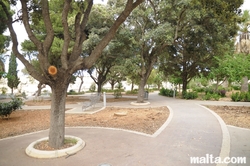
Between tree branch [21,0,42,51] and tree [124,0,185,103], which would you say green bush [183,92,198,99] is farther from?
tree branch [21,0,42,51]

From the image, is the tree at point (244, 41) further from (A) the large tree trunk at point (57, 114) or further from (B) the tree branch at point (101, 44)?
(A) the large tree trunk at point (57, 114)

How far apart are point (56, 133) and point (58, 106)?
751mm

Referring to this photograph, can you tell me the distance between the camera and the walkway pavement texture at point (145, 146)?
13.6 ft

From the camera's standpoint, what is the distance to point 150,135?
606cm

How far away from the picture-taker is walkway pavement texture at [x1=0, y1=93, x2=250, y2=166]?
4.16m

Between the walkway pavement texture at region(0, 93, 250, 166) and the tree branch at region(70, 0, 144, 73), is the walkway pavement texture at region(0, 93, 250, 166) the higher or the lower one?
the lower one

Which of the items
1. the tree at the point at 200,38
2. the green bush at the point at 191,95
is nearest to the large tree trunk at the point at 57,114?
the tree at the point at 200,38

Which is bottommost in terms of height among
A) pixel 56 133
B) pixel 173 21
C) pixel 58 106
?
pixel 56 133

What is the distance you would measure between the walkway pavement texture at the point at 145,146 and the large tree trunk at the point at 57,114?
0.67 metres

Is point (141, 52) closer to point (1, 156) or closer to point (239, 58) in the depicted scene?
point (239, 58)

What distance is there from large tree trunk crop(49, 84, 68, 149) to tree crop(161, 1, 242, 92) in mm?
5450

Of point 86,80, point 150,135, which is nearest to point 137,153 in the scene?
point 150,135

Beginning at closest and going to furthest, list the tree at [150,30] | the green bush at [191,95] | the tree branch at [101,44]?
the tree branch at [101,44] < the tree at [150,30] < the green bush at [191,95]

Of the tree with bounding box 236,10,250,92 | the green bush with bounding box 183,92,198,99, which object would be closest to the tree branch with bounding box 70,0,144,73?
the green bush with bounding box 183,92,198,99
